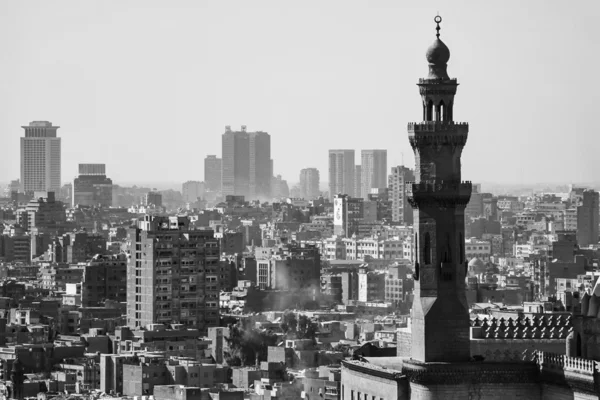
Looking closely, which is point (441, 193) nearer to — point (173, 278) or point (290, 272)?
point (173, 278)

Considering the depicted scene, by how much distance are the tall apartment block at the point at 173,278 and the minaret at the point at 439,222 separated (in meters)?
66.9

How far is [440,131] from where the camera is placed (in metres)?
64.7

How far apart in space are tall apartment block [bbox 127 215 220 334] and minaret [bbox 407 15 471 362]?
66921mm

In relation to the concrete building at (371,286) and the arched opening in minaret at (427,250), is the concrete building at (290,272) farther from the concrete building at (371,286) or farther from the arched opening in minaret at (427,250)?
the arched opening in minaret at (427,250)

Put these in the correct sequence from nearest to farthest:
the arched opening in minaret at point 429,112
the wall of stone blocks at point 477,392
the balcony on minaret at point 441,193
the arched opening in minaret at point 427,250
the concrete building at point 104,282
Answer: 1. the wall of stone blocks at point 477,392
2. the arched opening in minaret at point 427,250
3. the balcony on minaret at point 441,193
4. the arched opening in minaret at point 429,112
5. the concrete building at point 104,282

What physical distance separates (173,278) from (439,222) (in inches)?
2743

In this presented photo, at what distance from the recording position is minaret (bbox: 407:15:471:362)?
64.1 m

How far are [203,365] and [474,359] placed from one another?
39.7 metres

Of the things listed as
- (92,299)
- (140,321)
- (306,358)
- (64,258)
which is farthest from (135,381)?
(64,258)

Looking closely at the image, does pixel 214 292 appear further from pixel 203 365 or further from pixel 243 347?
pixel 203 365

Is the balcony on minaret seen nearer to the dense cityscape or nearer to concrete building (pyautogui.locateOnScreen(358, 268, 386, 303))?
the dense cityscape

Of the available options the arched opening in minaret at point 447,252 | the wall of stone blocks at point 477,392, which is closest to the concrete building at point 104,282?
the arched opening in minaret at point 447,252

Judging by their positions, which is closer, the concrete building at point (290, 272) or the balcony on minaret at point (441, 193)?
the balcony on minaret at point (441, 193)

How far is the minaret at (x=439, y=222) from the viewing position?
64.1 meters
